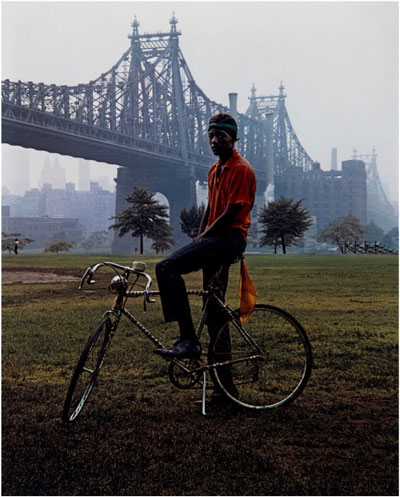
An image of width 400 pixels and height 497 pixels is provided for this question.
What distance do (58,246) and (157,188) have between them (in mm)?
1581

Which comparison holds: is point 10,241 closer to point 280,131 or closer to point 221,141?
point 280,131

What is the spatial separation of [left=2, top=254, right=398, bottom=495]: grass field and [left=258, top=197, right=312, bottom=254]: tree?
227cm

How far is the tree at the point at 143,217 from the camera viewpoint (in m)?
7.24

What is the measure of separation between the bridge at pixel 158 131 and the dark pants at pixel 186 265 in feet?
9.57

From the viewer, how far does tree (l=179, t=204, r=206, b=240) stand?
6734mm

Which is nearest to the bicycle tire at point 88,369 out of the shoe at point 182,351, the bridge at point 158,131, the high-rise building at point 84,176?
the shoe at point 182,351

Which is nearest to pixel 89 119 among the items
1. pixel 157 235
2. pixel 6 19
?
pixel 157 235

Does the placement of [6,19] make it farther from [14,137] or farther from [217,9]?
[217,9]

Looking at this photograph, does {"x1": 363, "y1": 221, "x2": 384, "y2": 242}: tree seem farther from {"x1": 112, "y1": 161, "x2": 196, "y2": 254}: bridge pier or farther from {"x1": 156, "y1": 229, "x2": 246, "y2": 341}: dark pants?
{"x1": 156, "y1": 229, "x2": 246, "y2": 341}: dark pants

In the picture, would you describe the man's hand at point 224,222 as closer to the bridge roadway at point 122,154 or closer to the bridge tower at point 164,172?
the bridge tower at point 164,172

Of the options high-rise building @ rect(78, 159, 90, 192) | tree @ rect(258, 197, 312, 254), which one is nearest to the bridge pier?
high-rise building @ rect(78, 159, 90, 192)

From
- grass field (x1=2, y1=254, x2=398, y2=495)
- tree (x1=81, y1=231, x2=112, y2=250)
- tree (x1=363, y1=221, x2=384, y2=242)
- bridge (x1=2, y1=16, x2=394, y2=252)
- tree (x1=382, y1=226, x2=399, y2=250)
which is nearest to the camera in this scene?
grass field (x1=2, y1=254, x2=398, y2=495)

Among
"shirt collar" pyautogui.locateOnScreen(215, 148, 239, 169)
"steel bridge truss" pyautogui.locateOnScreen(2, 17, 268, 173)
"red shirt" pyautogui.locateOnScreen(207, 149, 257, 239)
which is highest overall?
"steel bridge truss" pyautogui.locateOnScreen(2, 17, 268, 173)

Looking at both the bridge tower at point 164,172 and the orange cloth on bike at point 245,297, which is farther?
the bridge tower at point 164,172
